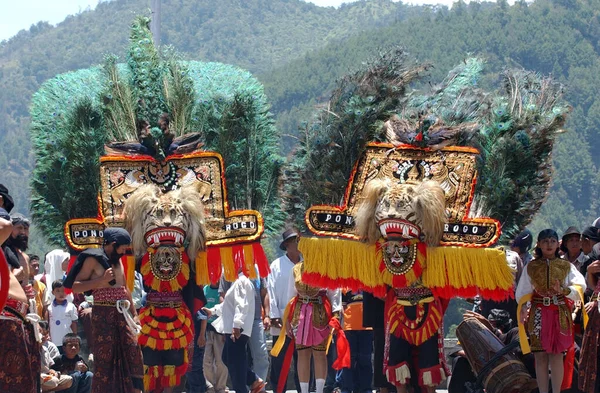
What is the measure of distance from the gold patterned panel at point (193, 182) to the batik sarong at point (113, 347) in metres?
1.18

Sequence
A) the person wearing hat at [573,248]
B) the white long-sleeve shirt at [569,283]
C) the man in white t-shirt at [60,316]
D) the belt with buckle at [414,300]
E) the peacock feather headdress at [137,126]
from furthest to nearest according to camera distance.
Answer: the man in white t-shirt at [60,316] → the peacock feather headdress at [137,126] → the person wearing hat at [573,248] → the white long-sleeve shirt at [569,283] → the belt with buckle at [414,300]

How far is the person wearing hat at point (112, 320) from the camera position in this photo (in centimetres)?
991

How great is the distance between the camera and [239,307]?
11.8 m

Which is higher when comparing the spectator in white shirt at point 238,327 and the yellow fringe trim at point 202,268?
the yellow fringe trim at point 202,268

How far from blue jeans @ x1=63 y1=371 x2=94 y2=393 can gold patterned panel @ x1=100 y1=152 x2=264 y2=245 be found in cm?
158

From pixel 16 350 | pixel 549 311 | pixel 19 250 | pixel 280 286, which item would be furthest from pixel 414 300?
pixel 16 350

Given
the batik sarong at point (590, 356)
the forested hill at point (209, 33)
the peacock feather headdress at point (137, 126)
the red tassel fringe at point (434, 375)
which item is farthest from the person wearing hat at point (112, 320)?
the forested hill at point (209, 33)

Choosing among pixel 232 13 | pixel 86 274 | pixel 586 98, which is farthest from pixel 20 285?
pixel 232 13

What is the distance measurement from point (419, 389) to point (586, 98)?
61082 millimetres

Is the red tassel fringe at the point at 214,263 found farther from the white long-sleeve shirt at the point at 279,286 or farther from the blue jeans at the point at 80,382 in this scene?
the blue jeans at the point at 80,382

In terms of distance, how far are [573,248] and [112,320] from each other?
164 inches

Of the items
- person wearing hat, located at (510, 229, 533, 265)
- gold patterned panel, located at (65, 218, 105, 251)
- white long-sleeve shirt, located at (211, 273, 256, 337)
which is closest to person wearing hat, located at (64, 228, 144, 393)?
gold patterned panel, located at (65, 218, 105, 251)

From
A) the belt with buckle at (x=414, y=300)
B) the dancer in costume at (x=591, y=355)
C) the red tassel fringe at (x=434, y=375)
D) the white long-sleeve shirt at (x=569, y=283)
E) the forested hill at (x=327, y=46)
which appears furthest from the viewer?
the forested hill at (x=327, y=46)

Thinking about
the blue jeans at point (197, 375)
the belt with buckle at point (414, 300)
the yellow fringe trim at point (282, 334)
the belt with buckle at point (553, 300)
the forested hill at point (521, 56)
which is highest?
the forested hill at point (521, 56)
